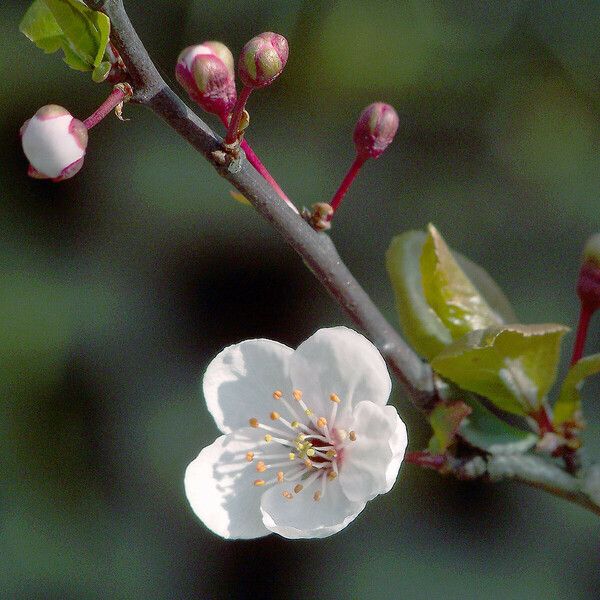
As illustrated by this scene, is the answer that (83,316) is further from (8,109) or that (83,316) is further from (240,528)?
(240,528)

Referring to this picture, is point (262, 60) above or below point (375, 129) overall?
above

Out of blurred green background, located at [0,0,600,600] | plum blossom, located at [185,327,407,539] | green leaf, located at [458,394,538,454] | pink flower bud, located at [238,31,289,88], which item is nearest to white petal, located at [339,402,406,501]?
plum blossom, located at [185,327,407,539]

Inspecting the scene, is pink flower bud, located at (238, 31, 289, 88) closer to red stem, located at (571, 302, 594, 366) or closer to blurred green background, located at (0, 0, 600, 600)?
red stem, located at (571, 302, 594, 366)

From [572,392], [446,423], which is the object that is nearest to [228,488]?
[446,423]

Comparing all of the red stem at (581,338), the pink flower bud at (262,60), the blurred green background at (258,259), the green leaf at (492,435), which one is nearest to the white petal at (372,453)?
the green leaf at (492,435)

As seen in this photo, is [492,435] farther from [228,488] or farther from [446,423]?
[228,488]

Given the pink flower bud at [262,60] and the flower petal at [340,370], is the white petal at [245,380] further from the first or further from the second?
the pink flower bud at [262,60]

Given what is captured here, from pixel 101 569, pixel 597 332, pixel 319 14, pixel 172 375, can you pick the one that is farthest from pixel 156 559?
pixel 319 14
